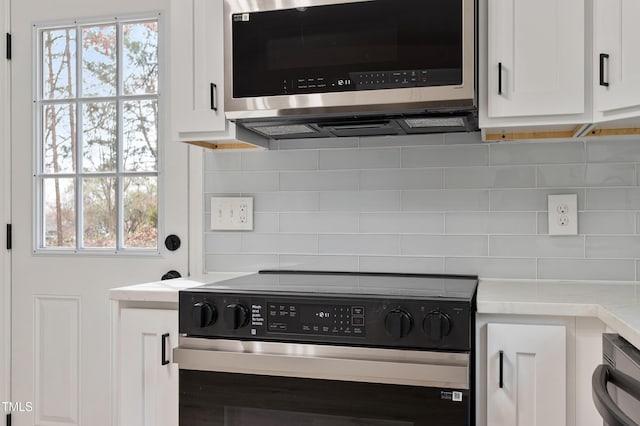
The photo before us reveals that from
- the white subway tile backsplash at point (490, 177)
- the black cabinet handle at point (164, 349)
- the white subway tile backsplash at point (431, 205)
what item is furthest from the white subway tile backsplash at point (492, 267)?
the black cabinet handle at point (164, 349)

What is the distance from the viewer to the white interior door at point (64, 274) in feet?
7.40

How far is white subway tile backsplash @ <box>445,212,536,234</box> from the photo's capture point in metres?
1.99

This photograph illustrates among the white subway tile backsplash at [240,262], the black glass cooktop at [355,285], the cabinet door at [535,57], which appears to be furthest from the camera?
the white subway tile backsplash at [240,262]

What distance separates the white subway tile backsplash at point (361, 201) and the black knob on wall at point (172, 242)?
573 mm

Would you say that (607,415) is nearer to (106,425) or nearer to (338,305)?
(338,305)

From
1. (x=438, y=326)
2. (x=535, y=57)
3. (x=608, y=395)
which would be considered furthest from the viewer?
(x=535, y=57)

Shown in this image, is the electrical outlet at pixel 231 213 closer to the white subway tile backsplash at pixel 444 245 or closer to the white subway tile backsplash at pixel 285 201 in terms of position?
the white subway tile backsplash at pixel 285 201

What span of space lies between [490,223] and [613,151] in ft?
1.49

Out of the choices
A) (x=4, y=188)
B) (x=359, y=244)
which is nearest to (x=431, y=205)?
(x=359, y=244)

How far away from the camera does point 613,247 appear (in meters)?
1.92

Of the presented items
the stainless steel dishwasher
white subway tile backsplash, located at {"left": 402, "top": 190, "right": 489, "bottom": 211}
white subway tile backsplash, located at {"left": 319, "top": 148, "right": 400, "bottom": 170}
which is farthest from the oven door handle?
white subway tile backsplash, located at {"left": 319, "top": 148, "right": 400, "bottom": 170}

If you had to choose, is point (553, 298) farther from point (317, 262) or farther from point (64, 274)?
point (64, 274)

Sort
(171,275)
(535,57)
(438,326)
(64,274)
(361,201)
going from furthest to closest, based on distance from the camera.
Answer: (64,274) < (171,275) < (361,201) < (535,57) < (438,326)

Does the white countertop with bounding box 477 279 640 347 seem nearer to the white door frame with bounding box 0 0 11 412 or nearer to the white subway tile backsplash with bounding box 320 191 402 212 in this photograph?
the white subway tile backsplash with bounding box 320 191 402 212
